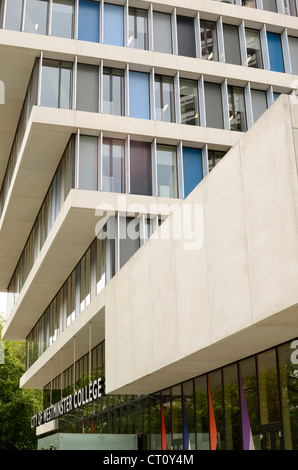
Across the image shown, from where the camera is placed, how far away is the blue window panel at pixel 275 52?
30.2 meters

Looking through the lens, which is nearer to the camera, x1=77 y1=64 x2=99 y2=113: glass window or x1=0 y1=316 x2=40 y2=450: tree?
x1=77 y1=64 x2=99 y2=113: glass window

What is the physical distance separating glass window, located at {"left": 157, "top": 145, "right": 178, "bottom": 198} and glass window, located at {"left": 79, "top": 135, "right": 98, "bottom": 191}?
8.55ft

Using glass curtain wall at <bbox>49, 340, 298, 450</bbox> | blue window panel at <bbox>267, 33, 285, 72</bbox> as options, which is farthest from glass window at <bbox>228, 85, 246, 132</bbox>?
glass curtain wall at <bbox>49, 340, 298, 450</bbox>

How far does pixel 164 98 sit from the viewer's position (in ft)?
91.6

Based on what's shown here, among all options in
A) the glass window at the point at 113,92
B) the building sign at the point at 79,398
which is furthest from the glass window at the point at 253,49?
the building sign at the point at 79,398

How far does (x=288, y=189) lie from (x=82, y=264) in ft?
66.3

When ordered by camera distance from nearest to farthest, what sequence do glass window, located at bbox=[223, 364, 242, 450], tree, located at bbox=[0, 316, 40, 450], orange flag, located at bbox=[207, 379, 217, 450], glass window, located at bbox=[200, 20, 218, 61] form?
1. glass window, located at bbox=[223, 364, 242, 450]
2. orange flag, located at bbox=[207, 379, 217, 450]
3. glass window, located at bbox=[200, 20, 218, 61]
4. tree, located at bbox=[0, 316, 40, 450]

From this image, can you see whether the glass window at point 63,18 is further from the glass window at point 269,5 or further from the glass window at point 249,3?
the glass window at point 269,5

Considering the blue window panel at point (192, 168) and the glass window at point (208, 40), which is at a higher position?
the glass window at point (208, 40)

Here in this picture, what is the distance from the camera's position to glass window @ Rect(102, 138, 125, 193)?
25531 mm

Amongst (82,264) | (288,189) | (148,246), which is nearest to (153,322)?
(148,246)

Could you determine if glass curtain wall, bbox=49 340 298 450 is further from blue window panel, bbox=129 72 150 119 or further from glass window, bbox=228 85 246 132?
glass window, bbox=228 85 246 132

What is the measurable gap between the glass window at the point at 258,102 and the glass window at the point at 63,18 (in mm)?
8392

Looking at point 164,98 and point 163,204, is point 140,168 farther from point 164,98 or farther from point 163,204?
point 164,98
